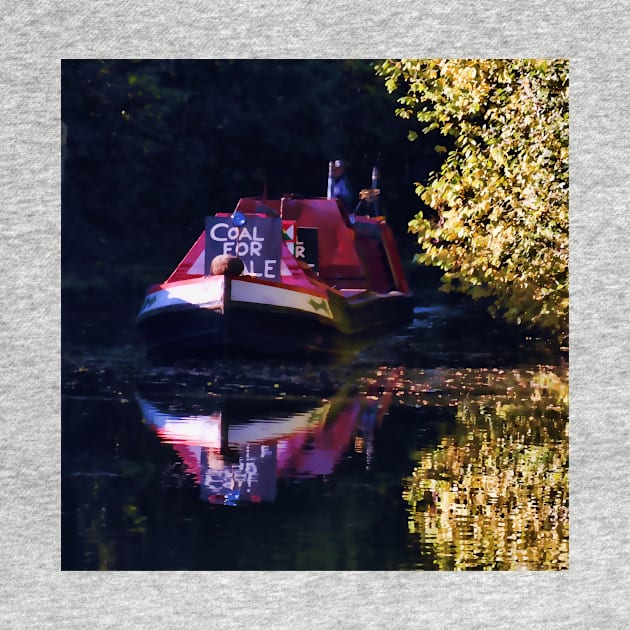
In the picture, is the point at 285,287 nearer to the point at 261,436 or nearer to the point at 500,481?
the point at 261,436

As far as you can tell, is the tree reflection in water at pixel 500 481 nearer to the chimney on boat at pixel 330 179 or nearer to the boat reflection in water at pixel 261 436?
the boat reflection in water at pixel 261 436

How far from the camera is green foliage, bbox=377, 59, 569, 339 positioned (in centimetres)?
667

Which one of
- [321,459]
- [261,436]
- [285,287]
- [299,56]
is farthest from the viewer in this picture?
[285,287]

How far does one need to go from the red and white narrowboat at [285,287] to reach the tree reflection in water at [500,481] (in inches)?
45.8

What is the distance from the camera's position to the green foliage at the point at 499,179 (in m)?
6.67

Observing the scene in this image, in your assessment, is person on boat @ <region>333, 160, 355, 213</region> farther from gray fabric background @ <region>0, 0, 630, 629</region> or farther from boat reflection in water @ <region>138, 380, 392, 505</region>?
gray fabric background @ <region>0, 0, 630, 629</region>

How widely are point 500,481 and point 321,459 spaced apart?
668mm

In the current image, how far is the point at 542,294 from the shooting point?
7008 mm

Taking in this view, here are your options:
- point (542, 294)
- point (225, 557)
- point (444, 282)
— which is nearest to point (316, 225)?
point (444, 282)

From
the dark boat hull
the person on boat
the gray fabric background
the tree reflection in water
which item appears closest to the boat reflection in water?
the tree reflection in water

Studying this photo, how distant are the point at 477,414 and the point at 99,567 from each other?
161cm

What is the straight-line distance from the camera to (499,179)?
7.07 metres

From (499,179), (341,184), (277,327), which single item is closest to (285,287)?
(277,327)

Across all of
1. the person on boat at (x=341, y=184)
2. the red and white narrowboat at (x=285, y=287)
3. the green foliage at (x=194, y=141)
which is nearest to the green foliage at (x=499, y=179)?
the green foliage at (x=194, y=141)
